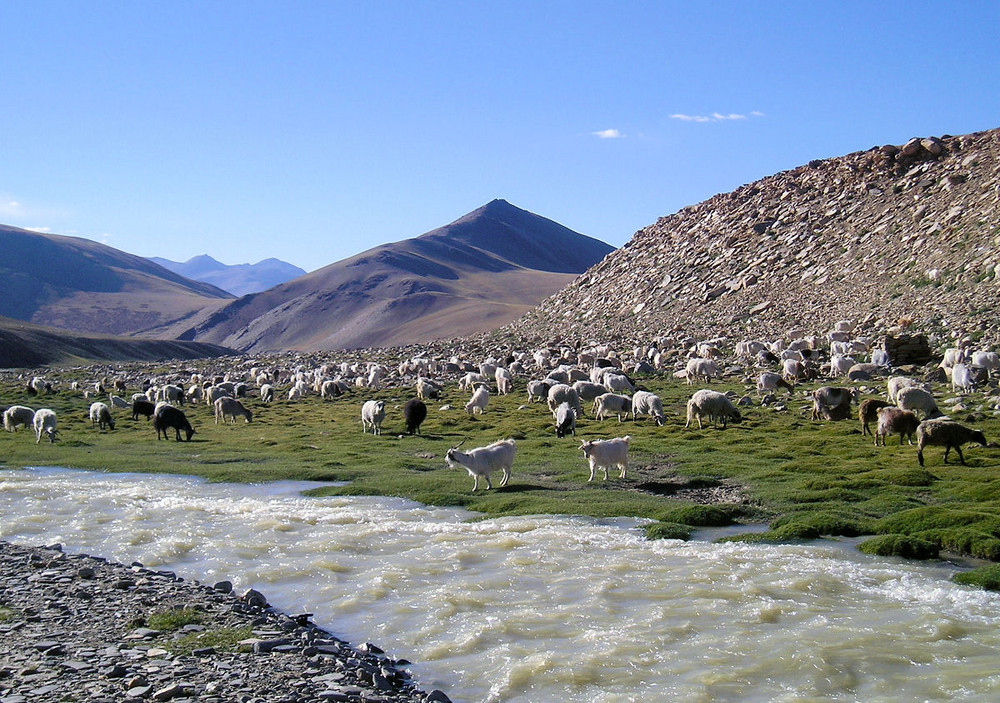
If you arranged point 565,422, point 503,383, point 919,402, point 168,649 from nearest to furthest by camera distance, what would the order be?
point 168,649 < point 919,402 < point 565,422 < point 503,383

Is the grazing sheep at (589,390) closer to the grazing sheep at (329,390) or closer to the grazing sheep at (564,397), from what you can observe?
the grazing sheep at (564,397)

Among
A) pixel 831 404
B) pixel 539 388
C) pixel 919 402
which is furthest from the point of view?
pixel 539 388

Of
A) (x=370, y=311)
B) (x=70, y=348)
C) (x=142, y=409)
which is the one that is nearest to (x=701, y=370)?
(x=142, y=409)

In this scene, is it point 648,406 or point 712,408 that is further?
point 648,406

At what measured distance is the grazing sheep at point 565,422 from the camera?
24.2 metres

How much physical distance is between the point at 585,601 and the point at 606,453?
24.2 feet

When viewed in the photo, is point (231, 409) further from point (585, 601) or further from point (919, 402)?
point (585, 601)

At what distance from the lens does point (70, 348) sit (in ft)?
373

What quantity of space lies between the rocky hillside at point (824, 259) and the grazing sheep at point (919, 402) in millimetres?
12946

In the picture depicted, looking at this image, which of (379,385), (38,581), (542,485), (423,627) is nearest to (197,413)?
(379,385)

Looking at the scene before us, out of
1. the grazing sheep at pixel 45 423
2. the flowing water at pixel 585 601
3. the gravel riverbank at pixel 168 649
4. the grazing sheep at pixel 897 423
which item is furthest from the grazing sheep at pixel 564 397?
the gravel riverbank at pixel 168 649

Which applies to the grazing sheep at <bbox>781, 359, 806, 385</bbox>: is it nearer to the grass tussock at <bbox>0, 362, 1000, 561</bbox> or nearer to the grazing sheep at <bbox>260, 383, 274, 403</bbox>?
the grass tussock at <bbox>0, 362, 1000, 561</bbox>

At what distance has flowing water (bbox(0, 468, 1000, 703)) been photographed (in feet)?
27.0

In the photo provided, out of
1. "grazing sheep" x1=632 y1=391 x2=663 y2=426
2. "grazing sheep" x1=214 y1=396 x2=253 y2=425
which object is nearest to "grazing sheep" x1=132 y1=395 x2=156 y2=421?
"grazing sheep" x1=214 y1=396 x2=253 y2=425
